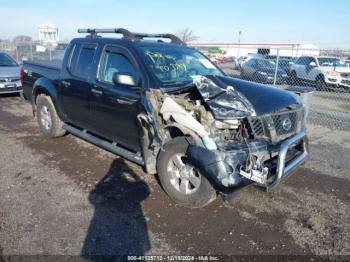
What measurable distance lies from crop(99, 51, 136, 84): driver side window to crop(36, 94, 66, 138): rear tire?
1952mm

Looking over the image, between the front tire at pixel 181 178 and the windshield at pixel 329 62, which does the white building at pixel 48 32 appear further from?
the front tire at pixel 181 178

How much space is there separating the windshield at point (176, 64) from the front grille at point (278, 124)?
137 cm

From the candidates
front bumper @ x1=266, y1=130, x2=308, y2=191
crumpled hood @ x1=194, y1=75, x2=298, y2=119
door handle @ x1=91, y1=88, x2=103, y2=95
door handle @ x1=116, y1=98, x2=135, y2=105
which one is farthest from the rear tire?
front bumper @ x1=266, y1=130, x2=308, y2=191

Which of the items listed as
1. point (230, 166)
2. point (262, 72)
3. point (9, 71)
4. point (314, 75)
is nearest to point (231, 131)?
point (230, 166)

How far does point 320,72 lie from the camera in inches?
617

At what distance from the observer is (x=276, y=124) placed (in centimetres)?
387

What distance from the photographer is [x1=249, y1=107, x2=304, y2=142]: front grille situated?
12.2 ft

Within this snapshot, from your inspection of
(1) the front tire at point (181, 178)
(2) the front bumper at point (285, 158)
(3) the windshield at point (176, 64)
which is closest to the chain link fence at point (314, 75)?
(3) the windshield at point (176, 64)

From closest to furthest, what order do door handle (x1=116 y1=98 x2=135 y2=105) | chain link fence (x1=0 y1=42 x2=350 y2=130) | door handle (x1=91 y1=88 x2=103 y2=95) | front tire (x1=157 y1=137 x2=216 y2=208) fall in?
front tire (x1=157 y1=137 x2=216 y2=208)
door handle (x1=116 y1=98 x2=135 y2=105)
door handle (x1=91 y1=88 x2=103 y2=95)
chain link fence (x1=0 y1=42 x2=350 y2=130)

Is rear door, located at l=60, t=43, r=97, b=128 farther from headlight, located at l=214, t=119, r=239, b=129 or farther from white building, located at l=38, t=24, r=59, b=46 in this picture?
white building, located at l=38, t=24, r=59, b=46

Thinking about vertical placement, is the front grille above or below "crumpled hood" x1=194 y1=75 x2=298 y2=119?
below

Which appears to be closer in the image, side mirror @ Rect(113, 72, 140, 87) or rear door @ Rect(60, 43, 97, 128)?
side mirror @ Rect(113, 72, 140, 87)

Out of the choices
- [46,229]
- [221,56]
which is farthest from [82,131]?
[221,56]

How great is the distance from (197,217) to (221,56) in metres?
38.5
